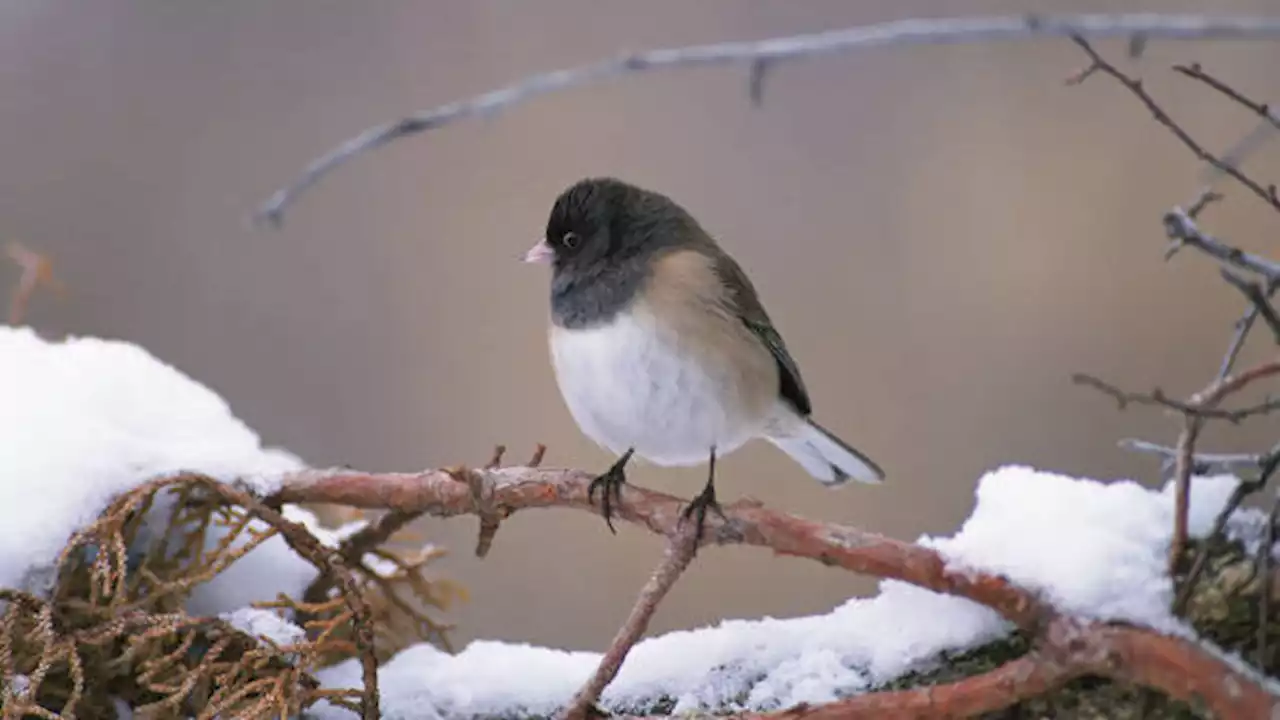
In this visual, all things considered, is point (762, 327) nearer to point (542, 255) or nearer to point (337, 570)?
point (542, 255)

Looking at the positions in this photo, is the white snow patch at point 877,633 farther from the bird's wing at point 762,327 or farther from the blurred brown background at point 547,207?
the blurred brown background at point 547,207

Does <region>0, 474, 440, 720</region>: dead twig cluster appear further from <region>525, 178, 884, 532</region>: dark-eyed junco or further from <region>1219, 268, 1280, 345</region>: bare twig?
<region>1219, 268, 1280, 345</region>: bare twig

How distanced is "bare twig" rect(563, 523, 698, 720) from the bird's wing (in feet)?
1.03

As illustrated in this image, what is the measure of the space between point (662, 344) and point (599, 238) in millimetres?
138

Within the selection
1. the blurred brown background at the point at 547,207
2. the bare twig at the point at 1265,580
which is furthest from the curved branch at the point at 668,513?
the blurred brown background at the point at 547,207

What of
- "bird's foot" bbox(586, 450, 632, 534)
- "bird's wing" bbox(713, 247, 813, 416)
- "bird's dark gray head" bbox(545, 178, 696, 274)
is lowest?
"bird's foot" bbox(586, 450, 632, 534)

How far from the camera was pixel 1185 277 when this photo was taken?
199cm

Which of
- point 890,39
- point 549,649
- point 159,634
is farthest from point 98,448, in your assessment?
point 890,39

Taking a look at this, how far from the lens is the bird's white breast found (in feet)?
3.49

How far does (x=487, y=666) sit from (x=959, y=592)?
0.39m

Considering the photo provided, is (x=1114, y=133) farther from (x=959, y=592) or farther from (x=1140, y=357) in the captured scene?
(x=959, y=592)

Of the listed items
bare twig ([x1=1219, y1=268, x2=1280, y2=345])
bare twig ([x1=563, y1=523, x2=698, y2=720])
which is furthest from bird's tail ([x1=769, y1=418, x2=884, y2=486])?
bare twig ([x1=1219, y1=268, x2=1280, y2=345])

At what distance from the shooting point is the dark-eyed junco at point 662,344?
3.50 feet

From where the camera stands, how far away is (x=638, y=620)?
0.84 m
